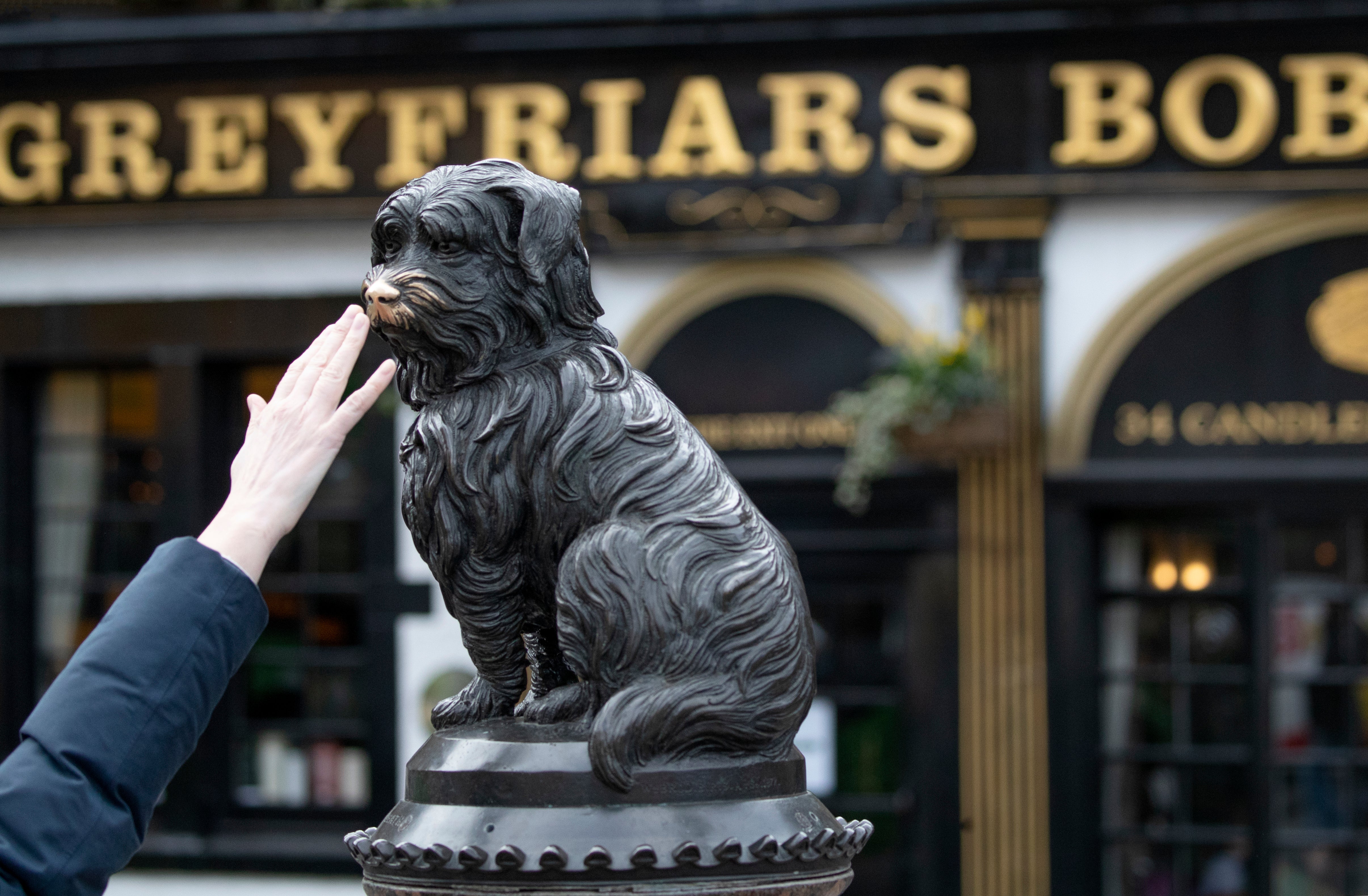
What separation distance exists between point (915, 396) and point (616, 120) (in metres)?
1.98

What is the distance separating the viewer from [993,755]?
6.68 m

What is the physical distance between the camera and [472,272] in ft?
6.37

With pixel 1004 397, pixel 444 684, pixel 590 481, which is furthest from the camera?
pixel 444 684

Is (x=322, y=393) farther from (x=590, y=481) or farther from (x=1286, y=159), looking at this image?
(x=1286, y=159)

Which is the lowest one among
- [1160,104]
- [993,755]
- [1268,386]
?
[993,755]

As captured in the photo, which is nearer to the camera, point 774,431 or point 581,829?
point 581,829

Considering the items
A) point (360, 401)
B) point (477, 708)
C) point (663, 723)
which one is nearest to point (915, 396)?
point (477, 708)

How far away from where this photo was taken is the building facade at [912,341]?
667 cm

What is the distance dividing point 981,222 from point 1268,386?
4.76 feet

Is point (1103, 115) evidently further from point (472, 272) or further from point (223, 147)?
point (472, 272)

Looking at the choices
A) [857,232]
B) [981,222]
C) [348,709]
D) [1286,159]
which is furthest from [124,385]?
[1286,159]

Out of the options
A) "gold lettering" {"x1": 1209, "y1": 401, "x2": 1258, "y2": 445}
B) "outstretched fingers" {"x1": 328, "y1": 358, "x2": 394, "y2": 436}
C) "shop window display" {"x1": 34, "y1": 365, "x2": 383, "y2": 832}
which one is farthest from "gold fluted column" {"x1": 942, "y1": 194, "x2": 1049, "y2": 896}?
"outstretched fingers" {"x1": 328, "y1": 358, "x2": 394, "y2": 436}

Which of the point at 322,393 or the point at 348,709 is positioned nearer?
the point at 322,393

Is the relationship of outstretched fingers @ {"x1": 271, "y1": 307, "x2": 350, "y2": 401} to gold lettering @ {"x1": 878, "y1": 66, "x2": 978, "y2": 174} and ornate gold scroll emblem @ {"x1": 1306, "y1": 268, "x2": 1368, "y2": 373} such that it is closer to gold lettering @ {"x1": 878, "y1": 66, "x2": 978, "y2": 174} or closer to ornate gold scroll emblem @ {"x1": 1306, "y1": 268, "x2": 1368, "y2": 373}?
gold lettering @ {"x1": 878, "y1": 66, "x2": 978, "y2": 174}
